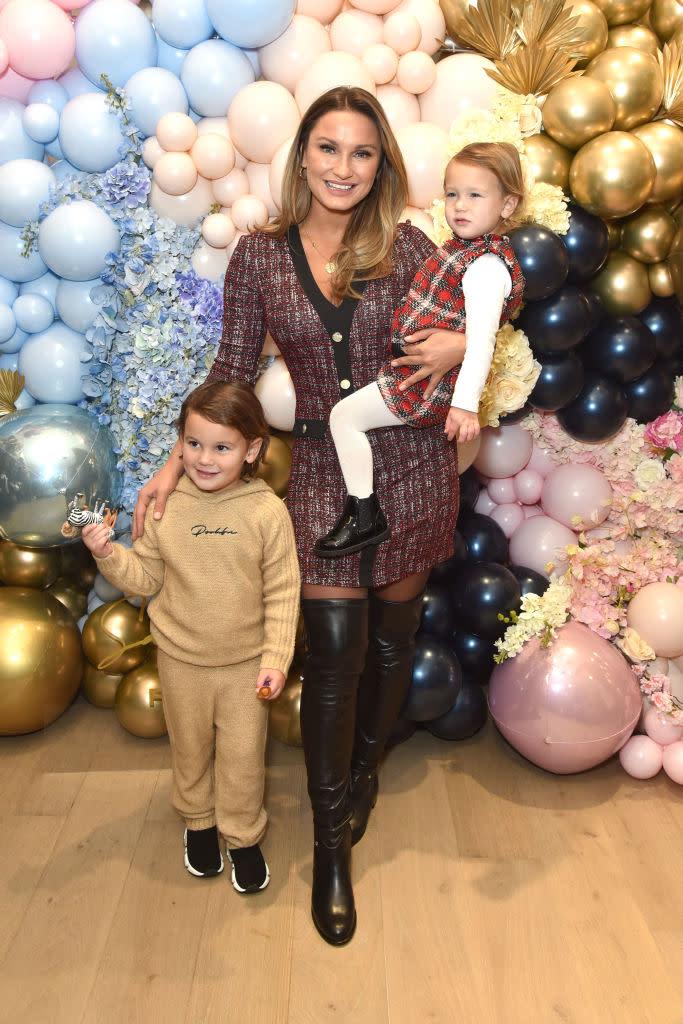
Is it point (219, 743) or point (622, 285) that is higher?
point (622, 285)

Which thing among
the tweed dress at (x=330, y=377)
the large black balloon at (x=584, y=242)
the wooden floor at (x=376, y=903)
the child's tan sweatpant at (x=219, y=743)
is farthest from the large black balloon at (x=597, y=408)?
the child's tan sweatpant at (x=219, y=743)

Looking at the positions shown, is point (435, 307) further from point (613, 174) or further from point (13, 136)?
point (13, 136)

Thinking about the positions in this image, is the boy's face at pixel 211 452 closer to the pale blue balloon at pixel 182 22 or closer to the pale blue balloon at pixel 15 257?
the pale blue balloon at pixel 15 257

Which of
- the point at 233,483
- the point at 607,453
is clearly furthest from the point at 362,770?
the point at 607,453

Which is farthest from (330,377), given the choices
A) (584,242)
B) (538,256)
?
(584,242)

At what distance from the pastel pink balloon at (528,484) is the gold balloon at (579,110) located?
995 mm

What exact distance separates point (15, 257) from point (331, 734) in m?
1.63

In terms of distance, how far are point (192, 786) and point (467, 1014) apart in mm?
795

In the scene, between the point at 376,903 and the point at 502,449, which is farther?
the point at 502,449

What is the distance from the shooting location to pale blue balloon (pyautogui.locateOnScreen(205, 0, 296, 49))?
2.37 m

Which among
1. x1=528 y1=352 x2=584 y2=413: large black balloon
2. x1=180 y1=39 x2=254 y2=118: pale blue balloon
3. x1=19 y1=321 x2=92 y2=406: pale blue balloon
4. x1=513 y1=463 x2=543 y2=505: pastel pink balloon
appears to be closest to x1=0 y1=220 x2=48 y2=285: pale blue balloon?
x1=19 y1=321 x2=92 y2=406: pale blue balloon

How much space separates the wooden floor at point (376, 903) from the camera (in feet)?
6.04

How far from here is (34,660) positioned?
8.46 feet

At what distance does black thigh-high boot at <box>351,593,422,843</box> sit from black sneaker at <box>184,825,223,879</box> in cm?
35
